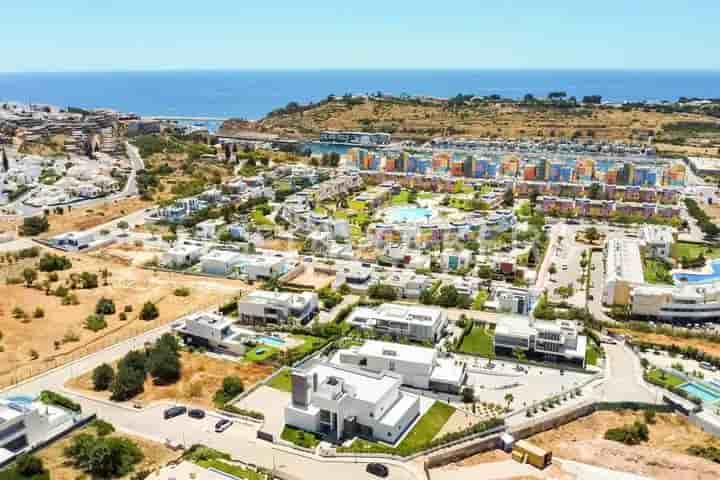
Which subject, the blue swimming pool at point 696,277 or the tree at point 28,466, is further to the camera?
the blue swimming pool at point 696,277

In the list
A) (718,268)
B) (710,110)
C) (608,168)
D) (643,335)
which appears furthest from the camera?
(710,110)

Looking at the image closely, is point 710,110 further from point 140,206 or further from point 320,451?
point 320,451

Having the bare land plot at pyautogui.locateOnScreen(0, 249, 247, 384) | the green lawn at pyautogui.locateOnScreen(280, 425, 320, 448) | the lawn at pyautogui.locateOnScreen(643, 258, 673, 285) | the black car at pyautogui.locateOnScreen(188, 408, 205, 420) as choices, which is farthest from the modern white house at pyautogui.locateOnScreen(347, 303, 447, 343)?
the lawn at pyautogui.locateOnScreen(643, 258, 673, 285)

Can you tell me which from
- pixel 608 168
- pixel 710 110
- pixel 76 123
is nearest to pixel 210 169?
pixel 76 123

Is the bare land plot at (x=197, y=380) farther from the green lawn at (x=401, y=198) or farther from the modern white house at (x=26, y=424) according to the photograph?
the green lawn at (x=401, y=198)

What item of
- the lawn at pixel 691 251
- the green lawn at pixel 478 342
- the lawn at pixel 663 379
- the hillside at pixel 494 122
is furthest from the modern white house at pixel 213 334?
the hillside at pixel 494 122

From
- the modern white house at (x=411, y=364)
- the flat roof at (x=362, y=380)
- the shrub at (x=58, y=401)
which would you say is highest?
the flat roof at (x=362, y=380)
